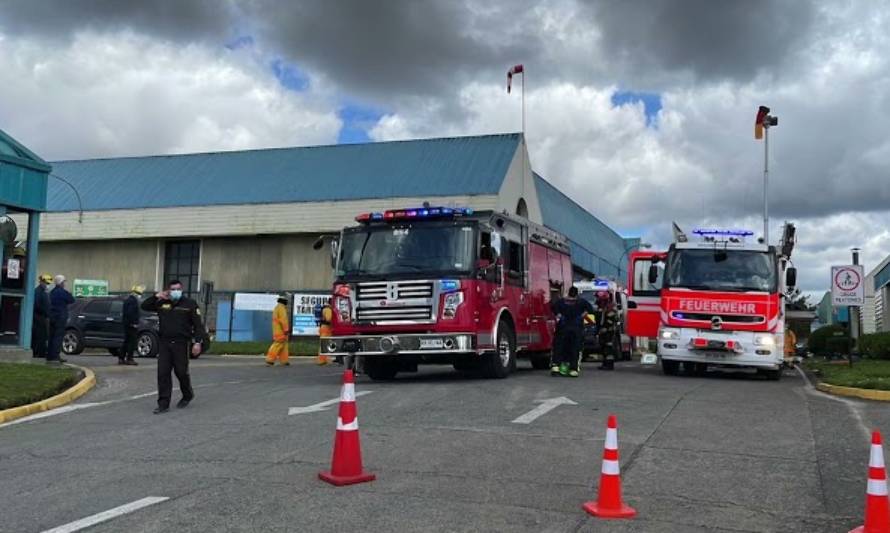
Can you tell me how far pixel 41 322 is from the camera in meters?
18.3

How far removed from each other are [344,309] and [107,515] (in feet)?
27.7

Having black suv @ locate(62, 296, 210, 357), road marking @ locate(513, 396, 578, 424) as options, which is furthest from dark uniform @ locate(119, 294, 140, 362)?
road marking @ locate(513, 396, 578, 424)

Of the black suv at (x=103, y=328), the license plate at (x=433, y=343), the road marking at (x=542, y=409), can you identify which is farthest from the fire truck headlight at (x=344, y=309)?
the black suv at (x=103, y=328)

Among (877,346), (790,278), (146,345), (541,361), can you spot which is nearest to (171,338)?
(541,361)

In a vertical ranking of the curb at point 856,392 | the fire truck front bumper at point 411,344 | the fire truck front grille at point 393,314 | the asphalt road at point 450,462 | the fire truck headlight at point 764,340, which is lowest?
the asphalt road at point 450,462

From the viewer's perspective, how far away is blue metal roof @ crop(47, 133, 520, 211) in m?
33.4

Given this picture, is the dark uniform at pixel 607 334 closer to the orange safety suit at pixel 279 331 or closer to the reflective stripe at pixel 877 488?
the orange safety suit at pixel 279 331

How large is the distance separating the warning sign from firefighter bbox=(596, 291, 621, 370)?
4852mm

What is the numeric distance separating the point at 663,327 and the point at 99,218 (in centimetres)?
2855

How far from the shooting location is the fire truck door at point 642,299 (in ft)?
63.1

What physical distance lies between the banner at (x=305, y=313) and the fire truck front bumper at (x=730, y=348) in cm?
1756

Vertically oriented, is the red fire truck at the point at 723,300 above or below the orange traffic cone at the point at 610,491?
above

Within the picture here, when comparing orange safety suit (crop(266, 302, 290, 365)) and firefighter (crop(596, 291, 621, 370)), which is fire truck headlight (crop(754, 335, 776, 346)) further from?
orange safety suit (crop(266, 302, 290, 365))

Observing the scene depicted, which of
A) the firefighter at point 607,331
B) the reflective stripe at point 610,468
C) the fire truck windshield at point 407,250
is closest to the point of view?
the reflective stripe at point 610,468
